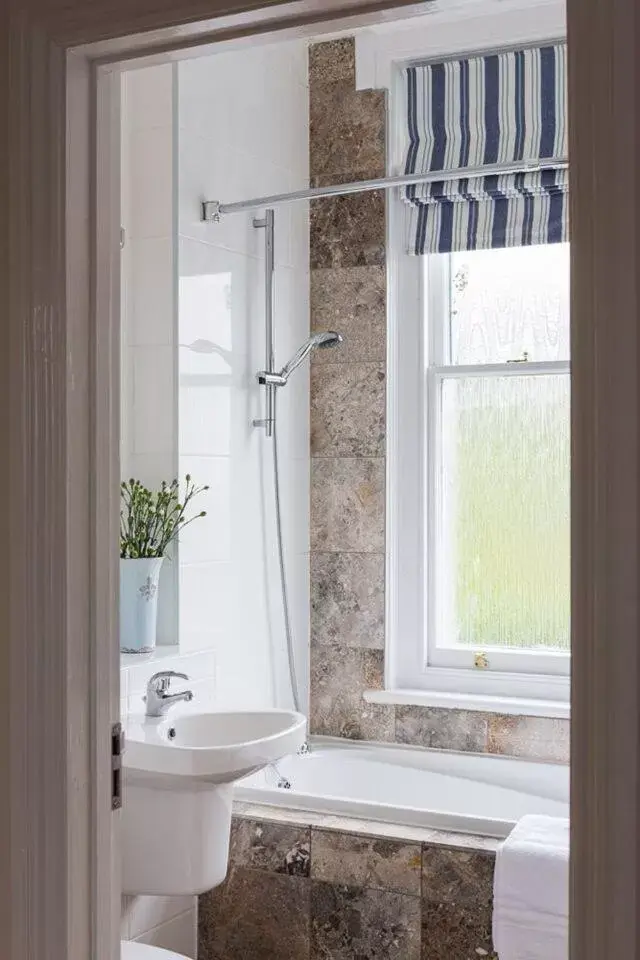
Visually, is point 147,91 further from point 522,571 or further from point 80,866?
point 80,866

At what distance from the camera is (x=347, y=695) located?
353 cm

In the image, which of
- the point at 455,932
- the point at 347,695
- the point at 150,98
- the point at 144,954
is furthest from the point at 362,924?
the point at 150,98

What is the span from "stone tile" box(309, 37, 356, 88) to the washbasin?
80.5 inches

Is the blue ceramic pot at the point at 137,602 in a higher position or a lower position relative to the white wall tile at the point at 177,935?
higher

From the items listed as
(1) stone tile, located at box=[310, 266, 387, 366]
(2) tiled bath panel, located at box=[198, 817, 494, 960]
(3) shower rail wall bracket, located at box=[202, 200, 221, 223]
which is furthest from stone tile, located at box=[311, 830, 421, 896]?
(3) shower rail wall bracket, located at box=[202, 200, 221, 223]

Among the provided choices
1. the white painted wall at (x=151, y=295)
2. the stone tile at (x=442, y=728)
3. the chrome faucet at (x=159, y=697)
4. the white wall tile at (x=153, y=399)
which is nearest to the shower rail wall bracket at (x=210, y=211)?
→ the white painted wall at (x=151, y=295)

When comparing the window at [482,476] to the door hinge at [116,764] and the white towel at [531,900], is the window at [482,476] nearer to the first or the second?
the white towel at [531,900]

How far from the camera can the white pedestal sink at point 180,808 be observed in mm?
2223

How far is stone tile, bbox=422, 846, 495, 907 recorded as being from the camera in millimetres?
2457

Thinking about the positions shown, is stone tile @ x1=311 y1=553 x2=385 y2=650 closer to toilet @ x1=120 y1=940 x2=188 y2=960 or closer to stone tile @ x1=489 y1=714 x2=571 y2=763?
stone tile @ x1=489 y1=714 x2=571 y2=763

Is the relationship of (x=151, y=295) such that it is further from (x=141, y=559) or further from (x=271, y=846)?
(x=271, y=846)

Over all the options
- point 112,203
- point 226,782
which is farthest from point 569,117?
point 226,782

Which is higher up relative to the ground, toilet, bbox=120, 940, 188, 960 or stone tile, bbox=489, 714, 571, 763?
stone tile, bbox=489, 714, 571, 763

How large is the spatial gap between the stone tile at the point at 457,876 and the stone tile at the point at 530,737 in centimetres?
77
